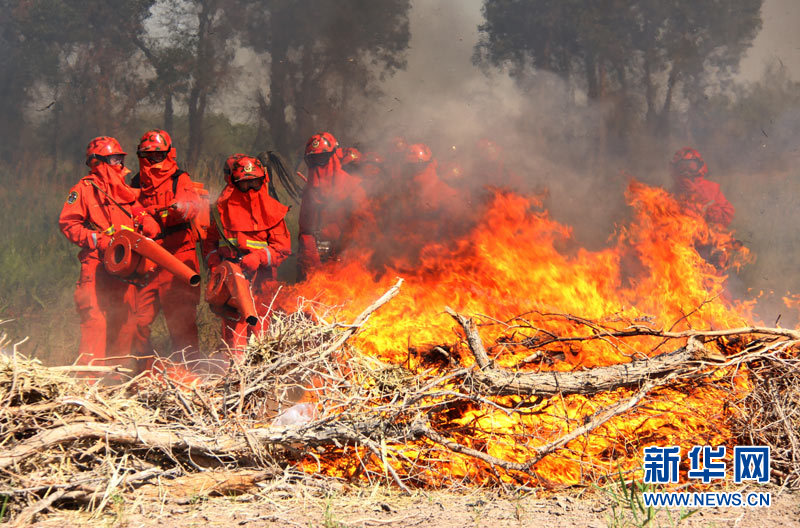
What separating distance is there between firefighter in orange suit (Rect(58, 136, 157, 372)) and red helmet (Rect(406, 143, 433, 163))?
9.09ft

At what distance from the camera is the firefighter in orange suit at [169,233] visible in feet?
19.6

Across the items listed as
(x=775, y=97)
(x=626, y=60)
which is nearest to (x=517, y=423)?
(x=626, y=60)

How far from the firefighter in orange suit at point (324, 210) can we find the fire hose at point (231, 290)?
49.7 inches

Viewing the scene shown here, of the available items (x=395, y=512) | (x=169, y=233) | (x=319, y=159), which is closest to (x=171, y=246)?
(x=169, y=233)

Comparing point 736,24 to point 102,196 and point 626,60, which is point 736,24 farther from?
point 102,196

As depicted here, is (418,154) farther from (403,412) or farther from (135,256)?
(403,412)

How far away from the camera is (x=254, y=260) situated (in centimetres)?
566

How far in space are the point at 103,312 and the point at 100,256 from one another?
19.2 inches

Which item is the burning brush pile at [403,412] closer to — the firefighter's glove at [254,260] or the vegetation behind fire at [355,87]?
the firefighter's glove at [254,260]

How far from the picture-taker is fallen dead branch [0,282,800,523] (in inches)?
117

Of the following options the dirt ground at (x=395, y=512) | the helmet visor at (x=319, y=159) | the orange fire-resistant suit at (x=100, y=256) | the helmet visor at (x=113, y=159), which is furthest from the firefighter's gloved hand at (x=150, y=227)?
the dirt ground at (x=395, y=512)

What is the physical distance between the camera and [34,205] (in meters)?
9.98

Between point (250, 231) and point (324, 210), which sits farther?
point (324, 210)

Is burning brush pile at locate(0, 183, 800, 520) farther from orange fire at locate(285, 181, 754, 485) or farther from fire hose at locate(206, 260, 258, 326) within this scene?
fire hose at locate(206, 260, 258, 326)
